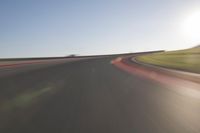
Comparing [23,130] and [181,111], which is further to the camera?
[181,111]

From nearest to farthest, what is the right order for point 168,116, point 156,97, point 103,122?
point 103,122, point 168,116, point 156,97

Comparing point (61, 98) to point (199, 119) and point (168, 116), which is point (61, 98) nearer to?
point (168, 116)

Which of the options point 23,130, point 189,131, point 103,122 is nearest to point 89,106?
point 103,122

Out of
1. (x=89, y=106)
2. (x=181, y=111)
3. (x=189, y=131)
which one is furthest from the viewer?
(x=89, y=106)

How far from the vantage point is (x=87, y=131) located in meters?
6.06

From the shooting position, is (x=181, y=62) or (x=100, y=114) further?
(x=181, y=62)

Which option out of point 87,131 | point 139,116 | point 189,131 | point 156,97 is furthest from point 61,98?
point 189,131

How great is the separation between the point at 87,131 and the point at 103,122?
0.83 m

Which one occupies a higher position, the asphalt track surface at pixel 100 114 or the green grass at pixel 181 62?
the asphalt track surface at pixel 100 114

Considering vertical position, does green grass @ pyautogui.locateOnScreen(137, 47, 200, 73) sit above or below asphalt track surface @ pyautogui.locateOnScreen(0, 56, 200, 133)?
below

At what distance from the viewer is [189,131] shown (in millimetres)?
5926

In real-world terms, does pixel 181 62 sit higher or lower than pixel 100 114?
lower

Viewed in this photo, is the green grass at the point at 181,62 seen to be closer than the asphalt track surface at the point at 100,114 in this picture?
No

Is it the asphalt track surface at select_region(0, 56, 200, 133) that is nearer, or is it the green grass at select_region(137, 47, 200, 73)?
the asphalt track surface at select_region(0, 56, 200, 133)
